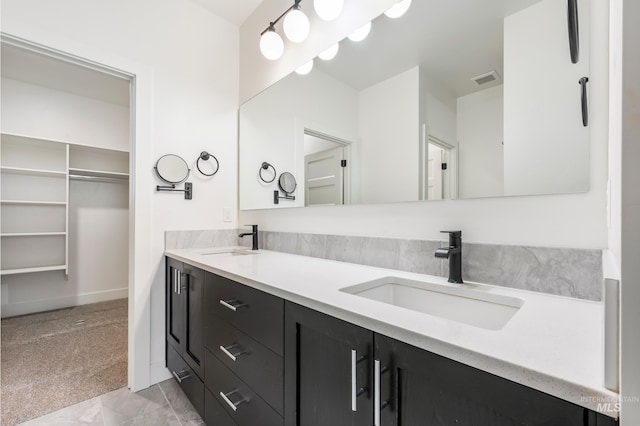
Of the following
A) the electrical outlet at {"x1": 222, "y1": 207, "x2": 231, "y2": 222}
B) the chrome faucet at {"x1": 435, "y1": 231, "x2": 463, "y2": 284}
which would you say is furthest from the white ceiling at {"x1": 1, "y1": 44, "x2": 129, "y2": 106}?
the chrome faucet at {"x1": 435, "y1": 231, "x2": 463, "y2": 284}

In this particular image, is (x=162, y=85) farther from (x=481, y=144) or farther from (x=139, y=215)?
(x=481, y=144)

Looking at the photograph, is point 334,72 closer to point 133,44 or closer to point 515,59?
point 515,59

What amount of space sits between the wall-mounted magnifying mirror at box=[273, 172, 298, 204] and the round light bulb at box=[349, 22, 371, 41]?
88cm

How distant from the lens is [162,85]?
1.91 meters

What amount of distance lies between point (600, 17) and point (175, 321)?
2363mm

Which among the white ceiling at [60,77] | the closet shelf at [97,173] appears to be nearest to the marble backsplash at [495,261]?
the white ceiling at [60,77]

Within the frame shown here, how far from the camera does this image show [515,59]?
37.5 inches

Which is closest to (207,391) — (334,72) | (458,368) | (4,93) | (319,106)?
(458,368)

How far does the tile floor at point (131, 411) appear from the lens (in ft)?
4.81

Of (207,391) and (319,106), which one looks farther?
(319,106)

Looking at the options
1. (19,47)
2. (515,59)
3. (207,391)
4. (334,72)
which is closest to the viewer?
(515,59)

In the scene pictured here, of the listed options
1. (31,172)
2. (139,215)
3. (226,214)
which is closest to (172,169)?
(139,215)

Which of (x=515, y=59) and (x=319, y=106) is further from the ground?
(x=319, y=106)

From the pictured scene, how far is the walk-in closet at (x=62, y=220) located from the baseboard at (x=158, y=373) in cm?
22
